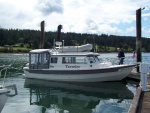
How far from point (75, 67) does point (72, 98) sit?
572 cm

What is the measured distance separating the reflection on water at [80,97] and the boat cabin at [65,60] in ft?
5.16

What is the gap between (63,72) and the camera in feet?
81.8

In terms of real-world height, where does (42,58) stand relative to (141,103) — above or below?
above

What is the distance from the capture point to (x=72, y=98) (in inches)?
750

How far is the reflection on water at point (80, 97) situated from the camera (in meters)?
15.9

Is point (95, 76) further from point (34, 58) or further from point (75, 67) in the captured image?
point (34, 58)

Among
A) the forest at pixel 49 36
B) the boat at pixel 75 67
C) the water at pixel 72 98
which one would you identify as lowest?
the water at pixel 72 98

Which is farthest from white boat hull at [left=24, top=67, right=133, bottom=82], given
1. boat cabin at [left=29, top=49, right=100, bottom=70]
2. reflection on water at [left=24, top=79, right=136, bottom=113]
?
boat cabin at [left=29, top=49, right=100, bottom=70]

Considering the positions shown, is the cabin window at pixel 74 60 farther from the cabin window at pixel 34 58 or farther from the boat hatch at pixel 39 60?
the cabin window at pixel 34 58

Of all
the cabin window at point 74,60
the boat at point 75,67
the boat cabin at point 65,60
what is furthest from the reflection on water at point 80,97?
the cabin window at point 74,60

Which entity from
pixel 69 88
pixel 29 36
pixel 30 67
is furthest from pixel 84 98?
pixel 29 36

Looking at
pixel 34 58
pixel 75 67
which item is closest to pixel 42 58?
pixel 34 58

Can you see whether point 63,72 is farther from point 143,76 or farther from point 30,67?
point 143,76

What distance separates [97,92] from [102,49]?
144434 millimetres
